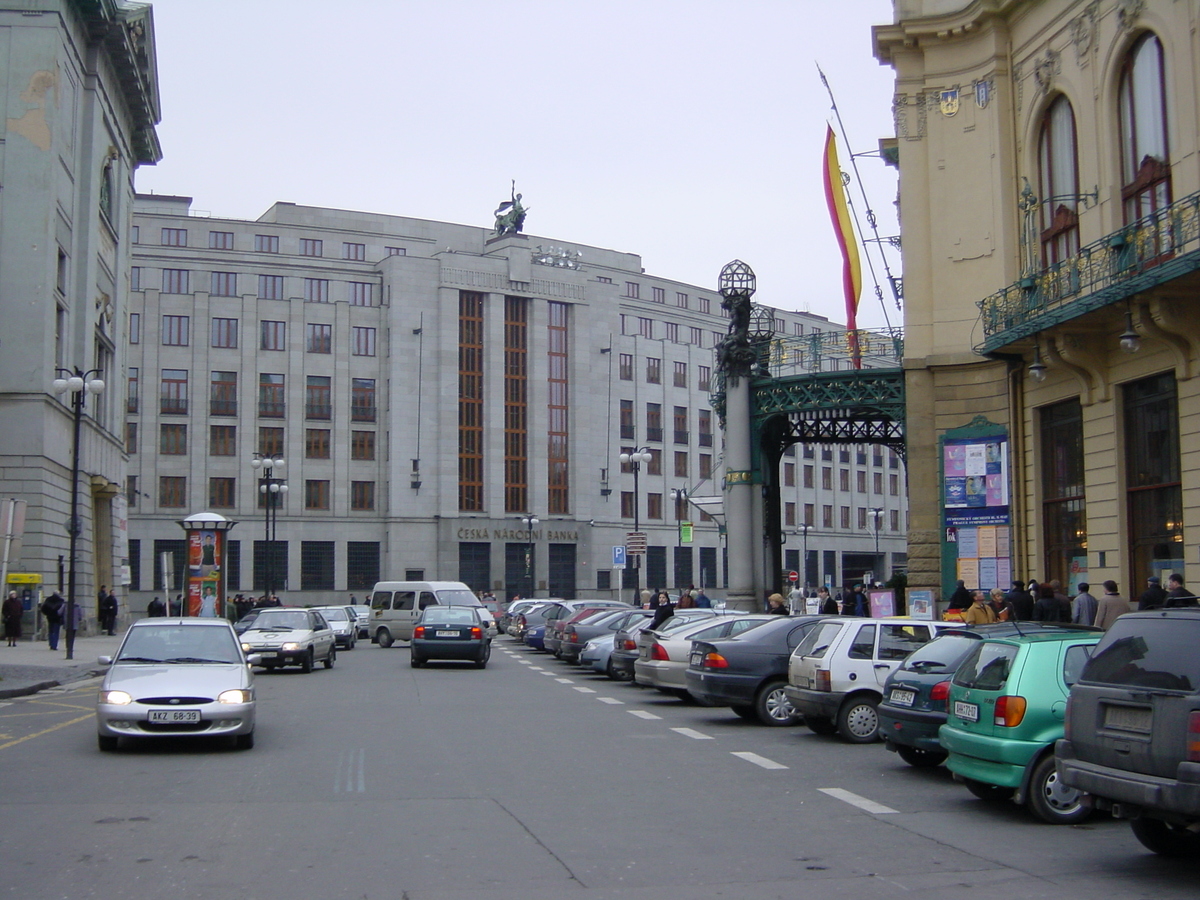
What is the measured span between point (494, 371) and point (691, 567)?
67.3 feet

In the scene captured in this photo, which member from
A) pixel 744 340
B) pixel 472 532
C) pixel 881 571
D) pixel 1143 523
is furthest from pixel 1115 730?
pixel 881 571

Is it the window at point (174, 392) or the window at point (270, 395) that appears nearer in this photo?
the window at point (174, 392)

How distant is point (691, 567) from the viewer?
3556 inches

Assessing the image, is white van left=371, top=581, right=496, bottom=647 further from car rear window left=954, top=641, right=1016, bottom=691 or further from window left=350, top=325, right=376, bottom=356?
window left=350, top=325, right=376, bottom=356

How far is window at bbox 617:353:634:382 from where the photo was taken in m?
87.5

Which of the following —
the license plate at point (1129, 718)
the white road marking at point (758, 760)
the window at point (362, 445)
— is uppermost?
the window at point (362, 445)

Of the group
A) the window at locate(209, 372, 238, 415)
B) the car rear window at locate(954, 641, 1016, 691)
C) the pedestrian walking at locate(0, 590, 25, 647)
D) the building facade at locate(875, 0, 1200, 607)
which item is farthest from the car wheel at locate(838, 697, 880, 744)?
the window at locate(209, 372, 238, 415)

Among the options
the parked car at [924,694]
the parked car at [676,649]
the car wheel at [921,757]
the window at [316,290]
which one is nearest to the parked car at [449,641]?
the parked car at [676,649]

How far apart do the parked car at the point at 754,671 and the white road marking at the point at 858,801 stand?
209 inches

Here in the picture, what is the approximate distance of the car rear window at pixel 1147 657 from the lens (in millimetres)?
7934

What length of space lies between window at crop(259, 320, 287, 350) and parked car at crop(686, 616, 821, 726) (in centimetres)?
6457

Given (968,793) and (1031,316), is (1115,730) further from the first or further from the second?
(1031,316)

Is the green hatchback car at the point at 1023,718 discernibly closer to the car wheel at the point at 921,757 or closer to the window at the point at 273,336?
the car wheel at the point at 921,757

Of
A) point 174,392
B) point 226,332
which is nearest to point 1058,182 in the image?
point 226,332
